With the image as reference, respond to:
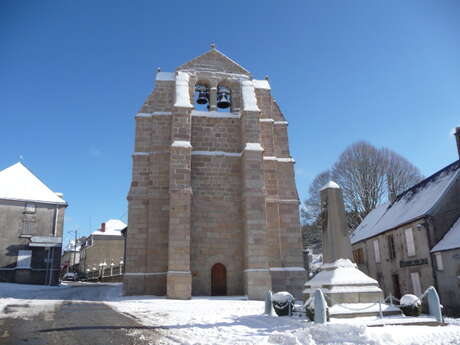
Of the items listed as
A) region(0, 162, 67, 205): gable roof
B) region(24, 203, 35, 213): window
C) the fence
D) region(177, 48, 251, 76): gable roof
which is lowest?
the fence

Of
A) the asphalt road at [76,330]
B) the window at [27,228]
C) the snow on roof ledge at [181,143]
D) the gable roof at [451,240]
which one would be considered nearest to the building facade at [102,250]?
the window at [27,228]

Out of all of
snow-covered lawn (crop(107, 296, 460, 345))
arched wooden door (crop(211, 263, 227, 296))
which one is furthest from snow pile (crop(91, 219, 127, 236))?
snow-covered lawn (crop(107, 296, 460, 345))

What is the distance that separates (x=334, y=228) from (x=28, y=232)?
26.5 meters

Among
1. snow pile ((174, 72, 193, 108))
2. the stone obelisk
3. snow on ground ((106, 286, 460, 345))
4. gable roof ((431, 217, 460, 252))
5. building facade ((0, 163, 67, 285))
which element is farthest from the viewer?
building facade ((0, 163, 67, 285))

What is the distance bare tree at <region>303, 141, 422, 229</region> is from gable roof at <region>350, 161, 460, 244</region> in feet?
5.95

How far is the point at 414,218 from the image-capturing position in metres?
18.5

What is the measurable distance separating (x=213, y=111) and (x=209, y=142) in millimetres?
1702

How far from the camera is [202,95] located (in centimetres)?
1941

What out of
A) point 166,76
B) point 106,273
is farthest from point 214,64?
point 106,273

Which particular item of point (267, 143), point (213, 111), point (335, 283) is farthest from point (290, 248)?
point (335, 283)

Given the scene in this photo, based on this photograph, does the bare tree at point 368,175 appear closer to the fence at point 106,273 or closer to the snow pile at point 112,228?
the fence at point 106,273

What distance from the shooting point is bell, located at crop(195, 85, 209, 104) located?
1930 centimetres

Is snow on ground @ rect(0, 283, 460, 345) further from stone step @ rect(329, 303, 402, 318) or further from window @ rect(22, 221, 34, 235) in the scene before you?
window @ rect(22, 221, 34, 235)

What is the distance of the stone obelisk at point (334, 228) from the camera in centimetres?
952
